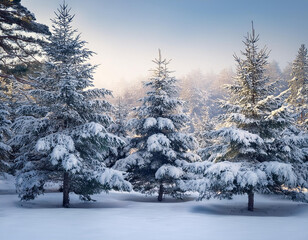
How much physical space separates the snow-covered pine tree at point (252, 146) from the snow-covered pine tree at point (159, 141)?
3107 mm

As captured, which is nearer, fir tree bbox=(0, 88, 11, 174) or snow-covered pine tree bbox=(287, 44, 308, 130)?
fir tree bbox=(0, 88, 11, 174)

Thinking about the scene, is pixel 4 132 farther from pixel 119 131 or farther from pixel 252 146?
pixel 252 146

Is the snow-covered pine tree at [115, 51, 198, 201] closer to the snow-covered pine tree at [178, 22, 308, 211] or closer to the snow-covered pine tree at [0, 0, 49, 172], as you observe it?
the snow-covered pine tree at [178, 22, 308, 211]

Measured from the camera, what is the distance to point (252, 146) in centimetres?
1177

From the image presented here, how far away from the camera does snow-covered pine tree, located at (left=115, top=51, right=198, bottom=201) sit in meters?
15.1

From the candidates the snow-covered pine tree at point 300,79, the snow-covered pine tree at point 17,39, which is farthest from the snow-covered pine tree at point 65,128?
the snow-covered pine tree at point 300,79

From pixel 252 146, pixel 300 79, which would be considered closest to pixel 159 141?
pixel 252 146

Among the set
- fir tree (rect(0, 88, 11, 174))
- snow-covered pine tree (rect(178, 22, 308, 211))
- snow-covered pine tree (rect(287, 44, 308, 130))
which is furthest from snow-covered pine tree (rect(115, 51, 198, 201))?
snow-covered pine tree (rect(287, 44, 308, 130))

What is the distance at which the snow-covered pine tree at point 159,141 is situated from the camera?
15086mm

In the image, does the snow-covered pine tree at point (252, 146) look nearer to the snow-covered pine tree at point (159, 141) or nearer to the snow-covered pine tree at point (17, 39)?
the snow-covered pine tree at point (159, 141)

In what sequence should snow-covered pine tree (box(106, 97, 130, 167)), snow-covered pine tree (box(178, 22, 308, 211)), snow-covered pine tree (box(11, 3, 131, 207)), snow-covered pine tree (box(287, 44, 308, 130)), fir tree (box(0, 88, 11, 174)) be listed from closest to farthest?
snow-covered pine tree (box(178, 22, 308, 211)), snow-covered pine tree (box(11, 3, 131, 207)), fir tree (box(0, 88, 11, 174)), snow-covered pine tree (box(287, 44, 308, 130)), snow-covered pine tree (box(106, 97, 130, 167))

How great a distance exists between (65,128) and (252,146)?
387 inches

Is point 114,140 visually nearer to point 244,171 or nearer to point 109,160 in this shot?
point 244,171

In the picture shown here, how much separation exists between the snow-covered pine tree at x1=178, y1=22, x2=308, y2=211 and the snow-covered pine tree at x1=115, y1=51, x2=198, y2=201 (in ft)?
10.2
